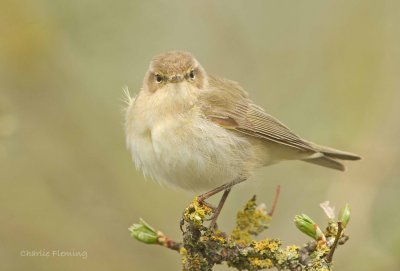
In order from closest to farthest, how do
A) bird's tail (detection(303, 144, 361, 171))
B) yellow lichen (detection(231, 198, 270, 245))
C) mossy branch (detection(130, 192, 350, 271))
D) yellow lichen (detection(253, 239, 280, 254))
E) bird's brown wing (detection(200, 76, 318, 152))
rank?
mossy branch (detection(130, 192, 350, 271)) < yellow lichen (detection(253, 239, 280, 254)) < yellow lichen (detection(231, 198, 270, 245)) < bird's brown wing (detection(200, 76, 318, 152)) < bird's tail (detection(303, 144, 361, 171))

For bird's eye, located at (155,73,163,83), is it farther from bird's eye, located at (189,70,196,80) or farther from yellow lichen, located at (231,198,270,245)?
yellow lichen, located at (231,198,270,245)

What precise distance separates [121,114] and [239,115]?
0.91 meters

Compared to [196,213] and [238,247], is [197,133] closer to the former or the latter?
[196,213]

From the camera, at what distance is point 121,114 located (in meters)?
4.68

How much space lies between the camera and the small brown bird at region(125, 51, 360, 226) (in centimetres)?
393

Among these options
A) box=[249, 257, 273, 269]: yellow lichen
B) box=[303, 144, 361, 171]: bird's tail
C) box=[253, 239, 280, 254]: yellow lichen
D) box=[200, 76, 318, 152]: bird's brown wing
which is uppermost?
box=[200, 76, 318, 152]: bird's brown wing

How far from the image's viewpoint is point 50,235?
409 cm

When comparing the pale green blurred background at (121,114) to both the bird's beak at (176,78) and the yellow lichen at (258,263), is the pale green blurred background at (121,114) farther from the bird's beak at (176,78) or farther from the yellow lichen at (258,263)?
the yellow lichen at (258,263)

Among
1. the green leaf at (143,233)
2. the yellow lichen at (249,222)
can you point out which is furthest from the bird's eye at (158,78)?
the green leaf at (143,233)

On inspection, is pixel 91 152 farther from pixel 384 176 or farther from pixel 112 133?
pixel 384 176

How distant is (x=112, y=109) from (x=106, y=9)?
2.51 ft

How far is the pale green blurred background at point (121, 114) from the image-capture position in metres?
4.11

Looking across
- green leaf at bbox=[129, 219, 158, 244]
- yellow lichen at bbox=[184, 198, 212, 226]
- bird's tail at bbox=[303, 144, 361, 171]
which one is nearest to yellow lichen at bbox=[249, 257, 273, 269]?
yellow lichen at bbox=[184, 198, 212, 226]

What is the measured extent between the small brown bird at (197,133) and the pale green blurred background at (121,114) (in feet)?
0.76
